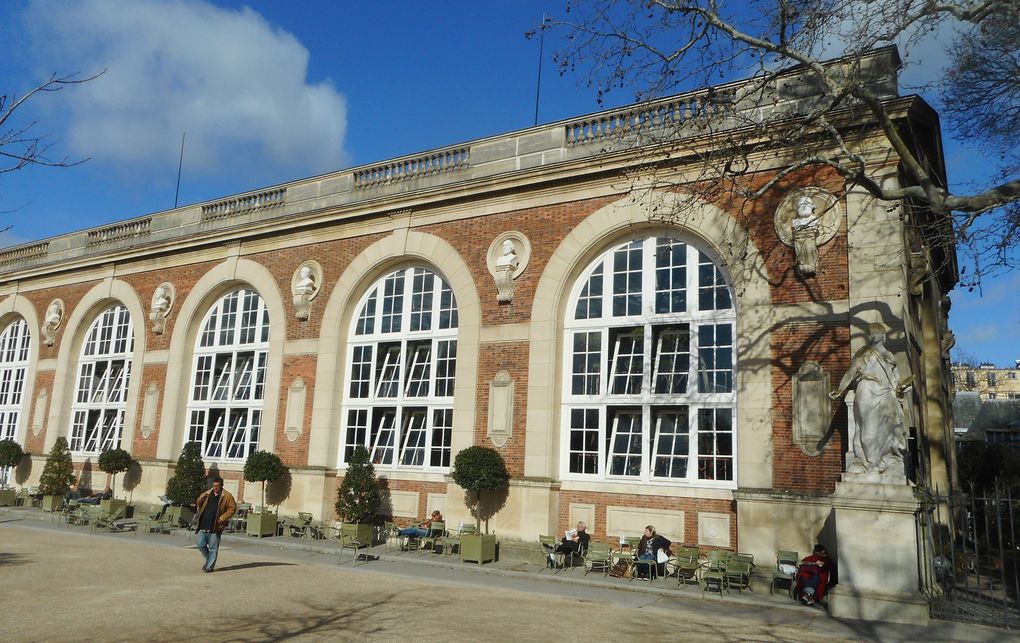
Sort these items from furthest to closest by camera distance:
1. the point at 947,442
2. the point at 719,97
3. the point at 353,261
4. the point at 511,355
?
1. the point at 353,261
2. the point at 947,442
3. the point at 511,355
4. the point at 719,97

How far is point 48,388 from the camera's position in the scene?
2722 centimetres

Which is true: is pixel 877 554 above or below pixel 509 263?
below

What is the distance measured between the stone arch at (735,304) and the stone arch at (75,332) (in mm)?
15081

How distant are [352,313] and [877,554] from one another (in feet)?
45.3

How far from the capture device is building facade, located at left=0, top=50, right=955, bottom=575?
1373cm

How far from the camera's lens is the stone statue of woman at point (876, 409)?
11.4m

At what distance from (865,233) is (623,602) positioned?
25.3 feet

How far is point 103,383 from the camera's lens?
26.1 meters

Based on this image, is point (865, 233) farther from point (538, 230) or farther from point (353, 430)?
point (353, 430)

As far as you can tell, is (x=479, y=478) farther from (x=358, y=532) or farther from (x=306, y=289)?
(x=306, y=289)

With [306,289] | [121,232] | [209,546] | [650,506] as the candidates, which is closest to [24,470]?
[121,232]

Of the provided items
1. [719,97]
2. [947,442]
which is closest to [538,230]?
[719,97]

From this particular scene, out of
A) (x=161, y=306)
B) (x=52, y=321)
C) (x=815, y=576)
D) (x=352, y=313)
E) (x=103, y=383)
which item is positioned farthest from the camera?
(x=52, y=321)

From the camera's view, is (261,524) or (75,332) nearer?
(261,524)
